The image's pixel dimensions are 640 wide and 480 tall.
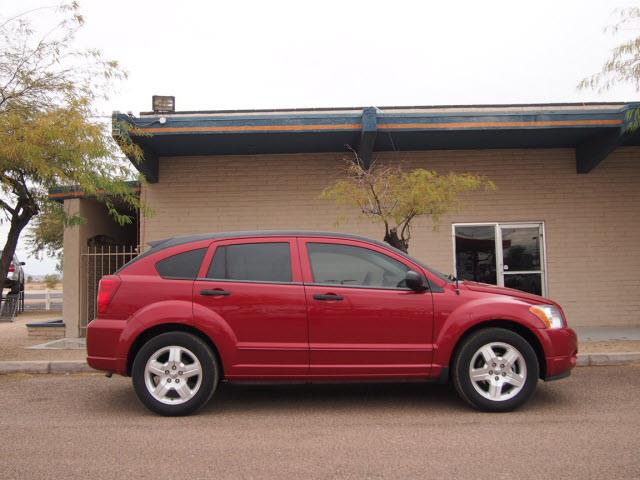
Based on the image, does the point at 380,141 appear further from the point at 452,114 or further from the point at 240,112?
the point at 240,112

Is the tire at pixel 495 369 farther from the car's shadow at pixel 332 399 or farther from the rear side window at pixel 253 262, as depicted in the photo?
the rear side window at pixel 253 262

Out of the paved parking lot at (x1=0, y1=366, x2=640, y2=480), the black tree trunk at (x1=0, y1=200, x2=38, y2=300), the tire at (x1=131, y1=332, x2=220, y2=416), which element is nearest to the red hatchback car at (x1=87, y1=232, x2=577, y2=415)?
the tire at (x1=131, y1=332, x2=220, y2=416)

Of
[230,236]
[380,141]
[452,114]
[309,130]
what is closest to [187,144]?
[309,130]

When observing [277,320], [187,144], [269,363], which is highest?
[187,144]

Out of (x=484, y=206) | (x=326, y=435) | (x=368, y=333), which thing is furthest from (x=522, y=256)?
(x=326, y=435)

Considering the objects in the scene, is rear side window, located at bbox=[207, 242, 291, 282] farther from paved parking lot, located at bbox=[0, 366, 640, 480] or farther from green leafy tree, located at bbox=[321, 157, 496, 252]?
green leafy tree, located at bbox=[321, 157, 496, 252]

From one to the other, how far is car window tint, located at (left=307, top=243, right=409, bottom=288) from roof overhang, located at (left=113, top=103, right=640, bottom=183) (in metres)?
5.11

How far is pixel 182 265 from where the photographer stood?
5.61m

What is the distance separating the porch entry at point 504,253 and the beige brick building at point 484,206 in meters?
0.02

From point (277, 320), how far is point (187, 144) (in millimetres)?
6600

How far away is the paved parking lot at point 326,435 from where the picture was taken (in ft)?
13.2

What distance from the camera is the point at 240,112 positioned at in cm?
1162

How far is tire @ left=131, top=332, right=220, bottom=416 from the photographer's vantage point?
5.36m

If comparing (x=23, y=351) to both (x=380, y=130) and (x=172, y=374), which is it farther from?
(x=380, y=130)
